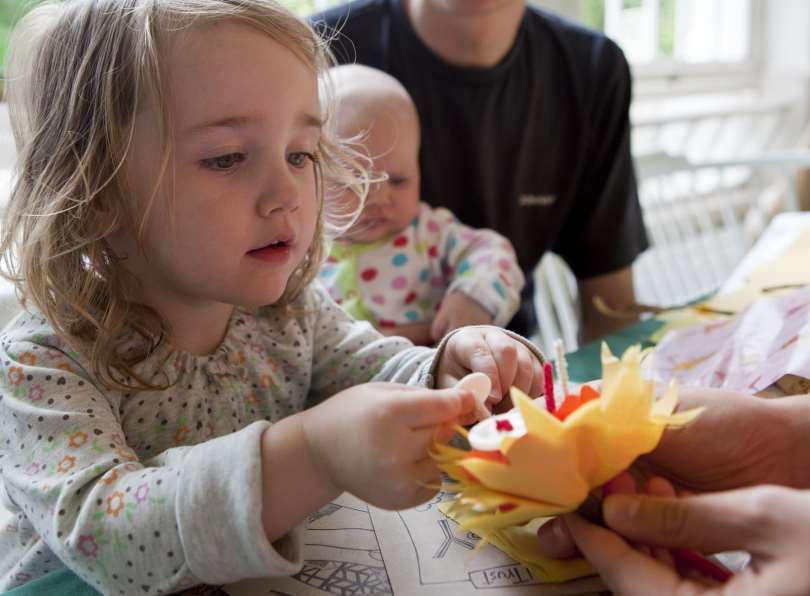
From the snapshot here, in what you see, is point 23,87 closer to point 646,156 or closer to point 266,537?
point 266,537

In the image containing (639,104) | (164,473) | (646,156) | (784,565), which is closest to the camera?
(784,565)

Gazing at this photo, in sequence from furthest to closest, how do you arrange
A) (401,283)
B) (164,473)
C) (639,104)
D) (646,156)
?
1. (639,104)
2. (646,156)
3. (401,283)
4. (164,473)

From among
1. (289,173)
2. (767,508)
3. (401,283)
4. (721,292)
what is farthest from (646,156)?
(767,508)

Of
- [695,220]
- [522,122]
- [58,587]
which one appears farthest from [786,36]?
A: [58,587]

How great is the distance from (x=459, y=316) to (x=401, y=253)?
154mm

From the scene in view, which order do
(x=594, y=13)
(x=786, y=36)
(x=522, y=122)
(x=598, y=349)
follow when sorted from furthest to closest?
(x=786, y=36), (x=594, y=13), (x=522, y=122), (x=598, y=349)

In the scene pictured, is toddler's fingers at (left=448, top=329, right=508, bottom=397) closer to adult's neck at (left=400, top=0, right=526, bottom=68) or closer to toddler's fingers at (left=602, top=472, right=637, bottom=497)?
toddler's fingers at (left=602, top=472, right=637, bottom=497)

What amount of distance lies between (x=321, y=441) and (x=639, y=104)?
2.38 meters

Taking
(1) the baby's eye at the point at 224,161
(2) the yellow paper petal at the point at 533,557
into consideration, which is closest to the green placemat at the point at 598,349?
(2) the yellow paper petal at the point at 533,557

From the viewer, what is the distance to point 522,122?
1294 millimetres

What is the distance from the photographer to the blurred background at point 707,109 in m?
2.08

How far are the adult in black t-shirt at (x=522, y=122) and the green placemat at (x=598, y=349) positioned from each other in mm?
270

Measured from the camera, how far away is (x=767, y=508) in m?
0.40

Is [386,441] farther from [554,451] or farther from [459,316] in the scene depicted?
[459,316]
